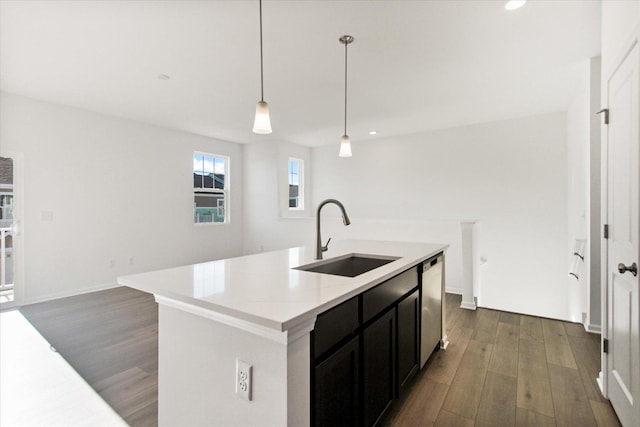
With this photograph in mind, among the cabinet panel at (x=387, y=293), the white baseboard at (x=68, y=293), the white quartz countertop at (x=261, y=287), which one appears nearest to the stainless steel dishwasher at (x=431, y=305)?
the cabinet panel at (x=387, y=293)

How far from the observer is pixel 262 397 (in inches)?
39.5

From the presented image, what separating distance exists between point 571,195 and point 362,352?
4.52 m

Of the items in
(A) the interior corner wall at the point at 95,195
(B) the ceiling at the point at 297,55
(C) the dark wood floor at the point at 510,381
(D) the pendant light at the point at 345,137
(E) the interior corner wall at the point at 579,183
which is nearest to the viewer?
(C) the dark wood floor at the point at 510,381

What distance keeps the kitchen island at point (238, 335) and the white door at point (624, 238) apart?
1132 mm

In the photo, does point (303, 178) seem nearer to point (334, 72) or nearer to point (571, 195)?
point (334, 72)

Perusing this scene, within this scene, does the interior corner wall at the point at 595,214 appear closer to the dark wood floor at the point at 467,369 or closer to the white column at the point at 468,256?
the dark wood floor at the point at 467,369

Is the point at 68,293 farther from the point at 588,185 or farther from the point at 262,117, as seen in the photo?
the point at 588,185

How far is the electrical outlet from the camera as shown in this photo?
3.41 feet

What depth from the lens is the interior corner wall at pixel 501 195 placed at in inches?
182

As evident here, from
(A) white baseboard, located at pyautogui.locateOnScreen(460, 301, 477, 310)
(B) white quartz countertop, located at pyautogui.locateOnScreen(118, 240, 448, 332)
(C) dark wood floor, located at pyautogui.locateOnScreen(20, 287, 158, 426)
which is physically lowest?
(C) dark wood floor, located at pyautogui.locateOnScreen(20, 287, 158, 426)

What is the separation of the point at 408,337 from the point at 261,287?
1.08 meters

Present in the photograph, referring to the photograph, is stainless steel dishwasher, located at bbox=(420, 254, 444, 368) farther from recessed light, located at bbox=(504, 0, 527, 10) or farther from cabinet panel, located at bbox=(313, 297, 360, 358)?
recessed light, located at bbox=(504, 0, 527, 10)

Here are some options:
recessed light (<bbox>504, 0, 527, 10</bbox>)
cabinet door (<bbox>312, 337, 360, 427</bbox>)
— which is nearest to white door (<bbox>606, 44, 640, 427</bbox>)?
recessed light (<bbox>504, 0, 527, 10</bbox>)

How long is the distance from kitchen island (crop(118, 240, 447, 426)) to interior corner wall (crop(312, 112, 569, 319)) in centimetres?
350
